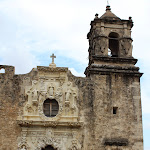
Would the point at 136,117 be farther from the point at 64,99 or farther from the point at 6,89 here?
the point at 6,89

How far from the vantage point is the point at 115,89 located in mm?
15586

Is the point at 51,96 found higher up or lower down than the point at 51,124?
higher up

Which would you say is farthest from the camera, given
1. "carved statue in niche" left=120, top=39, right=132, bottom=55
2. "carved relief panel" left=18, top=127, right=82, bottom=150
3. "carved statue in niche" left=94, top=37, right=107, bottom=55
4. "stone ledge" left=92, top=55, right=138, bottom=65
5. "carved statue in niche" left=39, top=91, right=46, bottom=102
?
"carved statue in niche" left=120, top=39, right=132, bottom=55

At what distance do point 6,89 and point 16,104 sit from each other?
93cm

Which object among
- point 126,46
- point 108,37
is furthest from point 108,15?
point 126,46

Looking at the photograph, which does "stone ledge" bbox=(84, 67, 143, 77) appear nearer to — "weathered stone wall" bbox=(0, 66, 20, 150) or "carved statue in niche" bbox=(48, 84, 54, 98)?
"carved statue in niche" bbox=(48, 84, 54, 98)

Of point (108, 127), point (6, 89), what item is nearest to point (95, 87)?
point (108, 127)

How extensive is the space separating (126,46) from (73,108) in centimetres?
470

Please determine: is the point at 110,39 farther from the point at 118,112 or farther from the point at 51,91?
the point at 51,91

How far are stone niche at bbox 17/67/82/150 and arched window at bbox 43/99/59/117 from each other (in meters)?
0.05

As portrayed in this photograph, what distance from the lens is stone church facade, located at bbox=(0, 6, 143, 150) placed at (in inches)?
566

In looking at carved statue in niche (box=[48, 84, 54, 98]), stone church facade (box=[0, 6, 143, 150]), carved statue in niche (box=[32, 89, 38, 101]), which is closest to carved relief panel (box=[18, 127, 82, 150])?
stone church facade (box=[0, 6, 143, 150])

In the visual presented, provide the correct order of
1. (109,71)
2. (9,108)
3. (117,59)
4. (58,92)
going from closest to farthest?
(9,108)
(58,92)
(109,71)
(117,59)

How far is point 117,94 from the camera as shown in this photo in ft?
50.9
